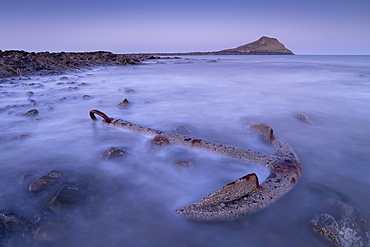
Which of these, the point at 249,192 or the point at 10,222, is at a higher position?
the point at 249,192

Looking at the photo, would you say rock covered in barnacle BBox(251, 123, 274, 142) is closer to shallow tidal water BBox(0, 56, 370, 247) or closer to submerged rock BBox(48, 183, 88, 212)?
shallow tidal water BBox(0, 56, 370, 247)

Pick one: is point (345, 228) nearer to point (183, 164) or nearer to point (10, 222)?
point (183, 164)

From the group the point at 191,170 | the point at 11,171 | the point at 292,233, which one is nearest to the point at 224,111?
the point at 191,170

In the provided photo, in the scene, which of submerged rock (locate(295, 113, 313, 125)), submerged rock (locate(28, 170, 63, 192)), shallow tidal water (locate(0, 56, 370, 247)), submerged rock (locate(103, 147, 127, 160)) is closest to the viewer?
shallow tidal water (locate(0, 56, 370, 247))

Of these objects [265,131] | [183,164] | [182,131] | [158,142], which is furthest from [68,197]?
[265,131]

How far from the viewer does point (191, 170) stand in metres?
2.34

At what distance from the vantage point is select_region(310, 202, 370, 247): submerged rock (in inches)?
55.6

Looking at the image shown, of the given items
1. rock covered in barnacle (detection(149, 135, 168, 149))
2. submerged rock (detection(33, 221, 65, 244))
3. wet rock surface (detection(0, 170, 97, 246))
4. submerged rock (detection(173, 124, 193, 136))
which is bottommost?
submerged rock (detection(33, 221, 65, 244))

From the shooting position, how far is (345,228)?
1499 mm

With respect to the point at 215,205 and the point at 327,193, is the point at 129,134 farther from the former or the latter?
the point at 327,193

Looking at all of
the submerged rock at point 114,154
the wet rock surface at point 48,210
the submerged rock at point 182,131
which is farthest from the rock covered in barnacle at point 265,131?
the wet rock surface at point 48,210

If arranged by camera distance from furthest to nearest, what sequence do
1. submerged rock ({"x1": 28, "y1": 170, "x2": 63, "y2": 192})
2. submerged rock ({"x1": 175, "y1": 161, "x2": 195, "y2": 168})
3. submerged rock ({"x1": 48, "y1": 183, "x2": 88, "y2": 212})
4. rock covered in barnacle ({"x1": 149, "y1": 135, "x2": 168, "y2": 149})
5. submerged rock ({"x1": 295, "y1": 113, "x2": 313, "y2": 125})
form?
submerged rock ({"x1": 295, "y1": 113, "x2": 313, "y2": 125}), rock covered in barnacle ({"x1": 149, "y1": 135, "x2": 168, "y2": 149}), submerged rock ({"x1": 175, "y1": 161, "x2": 195, "y2": 168}), submerged rock ({"x1": 28, "y1": 170, "x2": 63, "y2": 192}), submerged rock ({"x1": 48, "y1": 183, "x2": 88, "y2": 212})

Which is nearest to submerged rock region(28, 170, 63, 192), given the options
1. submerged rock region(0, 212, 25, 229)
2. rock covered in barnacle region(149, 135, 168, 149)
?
submerged rock region(0, 212, 25, 229)

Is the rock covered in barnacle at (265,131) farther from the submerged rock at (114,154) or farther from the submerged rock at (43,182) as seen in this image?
the submerged rock at (43,182)
